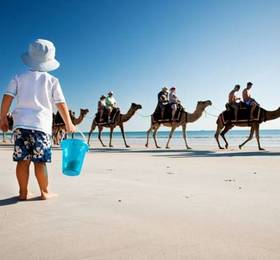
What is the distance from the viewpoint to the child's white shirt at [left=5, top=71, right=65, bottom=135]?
369cm

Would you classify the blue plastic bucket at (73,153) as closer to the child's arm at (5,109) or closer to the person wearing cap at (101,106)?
the child's arm at (5,109)

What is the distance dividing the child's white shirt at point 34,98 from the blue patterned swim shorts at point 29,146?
6cm

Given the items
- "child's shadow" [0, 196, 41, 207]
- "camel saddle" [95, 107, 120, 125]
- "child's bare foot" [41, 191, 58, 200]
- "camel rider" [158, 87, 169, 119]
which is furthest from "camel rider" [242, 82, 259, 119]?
"child's shadow" [0, 196, 41, 207]

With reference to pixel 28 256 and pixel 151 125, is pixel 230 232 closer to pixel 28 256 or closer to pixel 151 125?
pixel 28 256

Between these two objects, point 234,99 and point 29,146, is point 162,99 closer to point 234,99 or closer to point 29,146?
point 234,99

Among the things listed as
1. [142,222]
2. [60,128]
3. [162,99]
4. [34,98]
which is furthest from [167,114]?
[142,222]

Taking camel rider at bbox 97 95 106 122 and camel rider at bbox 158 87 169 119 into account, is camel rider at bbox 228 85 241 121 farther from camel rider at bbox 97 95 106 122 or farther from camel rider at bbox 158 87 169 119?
camel rider at bbox 97 95 106 122

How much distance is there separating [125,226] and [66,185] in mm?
2066

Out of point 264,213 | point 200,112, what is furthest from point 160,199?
point 200,112

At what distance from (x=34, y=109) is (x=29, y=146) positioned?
0.36 m

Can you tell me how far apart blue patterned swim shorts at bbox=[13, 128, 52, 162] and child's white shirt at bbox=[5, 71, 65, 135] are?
0.06 m

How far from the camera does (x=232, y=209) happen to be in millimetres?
3227

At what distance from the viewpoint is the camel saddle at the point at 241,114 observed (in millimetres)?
16922

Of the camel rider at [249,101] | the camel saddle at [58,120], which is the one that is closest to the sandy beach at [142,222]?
the camel rider at [249,101]
